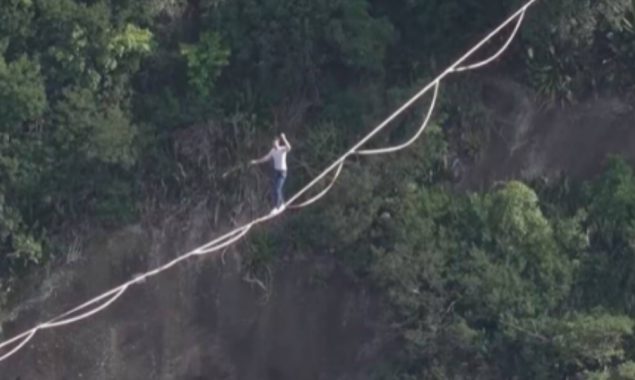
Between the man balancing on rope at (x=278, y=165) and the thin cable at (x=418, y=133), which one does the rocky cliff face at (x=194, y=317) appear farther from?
the man balancing on rope at (x=278, y=165)

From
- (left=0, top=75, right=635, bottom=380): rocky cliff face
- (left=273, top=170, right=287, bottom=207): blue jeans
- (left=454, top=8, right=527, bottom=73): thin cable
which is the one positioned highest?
(left=454, top=8, right=527, bottom=73): thin cable

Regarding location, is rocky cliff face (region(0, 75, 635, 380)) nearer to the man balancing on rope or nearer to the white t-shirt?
the man balancing on rope

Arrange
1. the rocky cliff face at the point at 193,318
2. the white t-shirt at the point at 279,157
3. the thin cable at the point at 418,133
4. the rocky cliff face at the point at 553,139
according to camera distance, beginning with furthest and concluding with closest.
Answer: the rocky cliff face at the point at 553,139 → the rocky cliff face at the point at 193,318 → the thin cable at the point at 418,133 → the white t-shirt at the point at 279,157

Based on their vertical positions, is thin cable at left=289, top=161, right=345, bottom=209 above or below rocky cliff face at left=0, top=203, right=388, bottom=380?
above

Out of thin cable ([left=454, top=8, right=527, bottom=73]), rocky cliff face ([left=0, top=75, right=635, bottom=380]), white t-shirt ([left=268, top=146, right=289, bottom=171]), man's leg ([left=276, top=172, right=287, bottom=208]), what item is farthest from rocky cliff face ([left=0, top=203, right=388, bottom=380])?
white t-shirt ([left=268, top=146, right=289, bottom=171])

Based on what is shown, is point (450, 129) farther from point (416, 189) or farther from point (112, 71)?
point (112, 71)

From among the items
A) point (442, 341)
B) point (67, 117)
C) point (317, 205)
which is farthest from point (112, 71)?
point (442, 341)

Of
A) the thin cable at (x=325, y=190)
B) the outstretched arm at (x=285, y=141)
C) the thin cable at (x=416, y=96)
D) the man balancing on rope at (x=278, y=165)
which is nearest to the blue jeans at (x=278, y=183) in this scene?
the man balancing on rope at (x=278, y=165)

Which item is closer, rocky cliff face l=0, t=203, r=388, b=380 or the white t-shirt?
the white t-shirt

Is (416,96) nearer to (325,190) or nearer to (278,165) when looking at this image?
(325,190)
